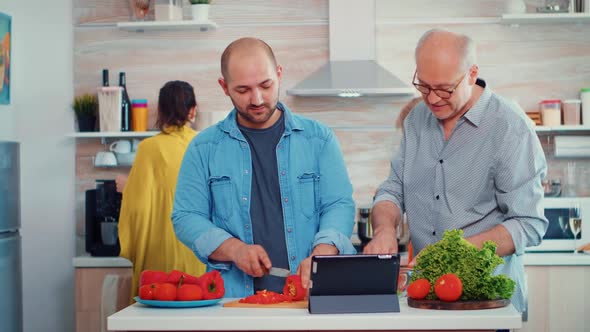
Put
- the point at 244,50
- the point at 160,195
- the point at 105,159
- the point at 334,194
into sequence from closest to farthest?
the point at 244,50 < the point at 334,194 < the point at 160,195 < the point at 105,159

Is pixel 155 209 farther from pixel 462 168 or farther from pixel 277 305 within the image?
pixel 277 305

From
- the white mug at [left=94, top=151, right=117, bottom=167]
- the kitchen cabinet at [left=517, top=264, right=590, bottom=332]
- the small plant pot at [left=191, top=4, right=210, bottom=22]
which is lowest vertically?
the kitchen cabinet at [left=517, top=264, right=590, bottom=332]

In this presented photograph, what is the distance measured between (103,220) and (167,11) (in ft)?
3.89

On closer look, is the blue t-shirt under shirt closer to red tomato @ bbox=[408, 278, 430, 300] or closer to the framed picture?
red tomato @ bbox=[408, 278, 430, 300]

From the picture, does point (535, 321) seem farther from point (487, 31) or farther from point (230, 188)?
point (230, 188)

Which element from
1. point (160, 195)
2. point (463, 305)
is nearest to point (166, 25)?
point (160, 195)

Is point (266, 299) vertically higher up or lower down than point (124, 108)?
lower down

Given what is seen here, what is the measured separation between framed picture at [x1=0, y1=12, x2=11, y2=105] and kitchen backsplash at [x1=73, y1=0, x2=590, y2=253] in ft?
2.01

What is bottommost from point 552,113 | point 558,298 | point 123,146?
point 558,298

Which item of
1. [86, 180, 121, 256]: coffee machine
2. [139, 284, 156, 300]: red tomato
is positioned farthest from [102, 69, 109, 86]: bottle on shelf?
[139, 284, 156, 300]: red tomato

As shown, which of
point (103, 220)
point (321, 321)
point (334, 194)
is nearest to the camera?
point (321, 321)

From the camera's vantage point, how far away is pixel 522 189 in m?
2.68

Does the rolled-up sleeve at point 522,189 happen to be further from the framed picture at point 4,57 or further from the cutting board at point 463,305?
the framed picture at point 4,57

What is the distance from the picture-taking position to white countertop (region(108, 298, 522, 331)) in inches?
86.1
